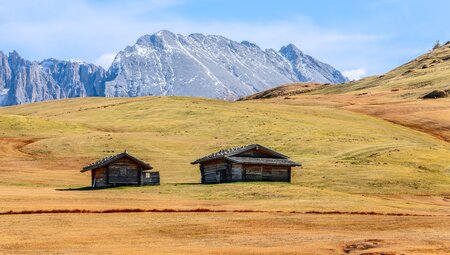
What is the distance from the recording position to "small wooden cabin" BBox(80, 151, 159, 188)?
244ft

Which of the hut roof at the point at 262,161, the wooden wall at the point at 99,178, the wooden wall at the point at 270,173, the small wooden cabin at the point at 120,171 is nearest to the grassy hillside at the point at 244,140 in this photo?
the wooden wall at the point at 270,173

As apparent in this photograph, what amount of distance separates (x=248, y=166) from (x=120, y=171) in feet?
40.9

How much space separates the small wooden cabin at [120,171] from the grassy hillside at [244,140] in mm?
2536

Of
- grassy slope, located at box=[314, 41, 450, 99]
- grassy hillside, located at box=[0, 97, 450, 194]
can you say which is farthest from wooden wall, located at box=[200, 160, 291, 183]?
grassy slope, located at box=[314, 41, 450, 99]

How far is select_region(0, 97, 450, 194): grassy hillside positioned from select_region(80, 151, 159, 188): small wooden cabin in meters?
2.54

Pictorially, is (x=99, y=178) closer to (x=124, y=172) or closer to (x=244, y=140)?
(x=124, y=172)

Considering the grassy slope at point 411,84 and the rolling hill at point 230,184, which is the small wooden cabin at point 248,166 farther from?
the grassy slope at point 411,84

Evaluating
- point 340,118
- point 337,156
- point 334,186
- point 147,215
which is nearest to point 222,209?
point 147,215

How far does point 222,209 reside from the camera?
161 feet

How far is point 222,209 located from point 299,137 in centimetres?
5360

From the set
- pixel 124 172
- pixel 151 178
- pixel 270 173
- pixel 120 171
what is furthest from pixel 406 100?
pixel 120 171

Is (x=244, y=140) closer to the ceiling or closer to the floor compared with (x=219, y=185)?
closer to the ceiling

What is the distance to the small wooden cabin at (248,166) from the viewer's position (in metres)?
75.0

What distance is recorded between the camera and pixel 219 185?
6938 centimetres
